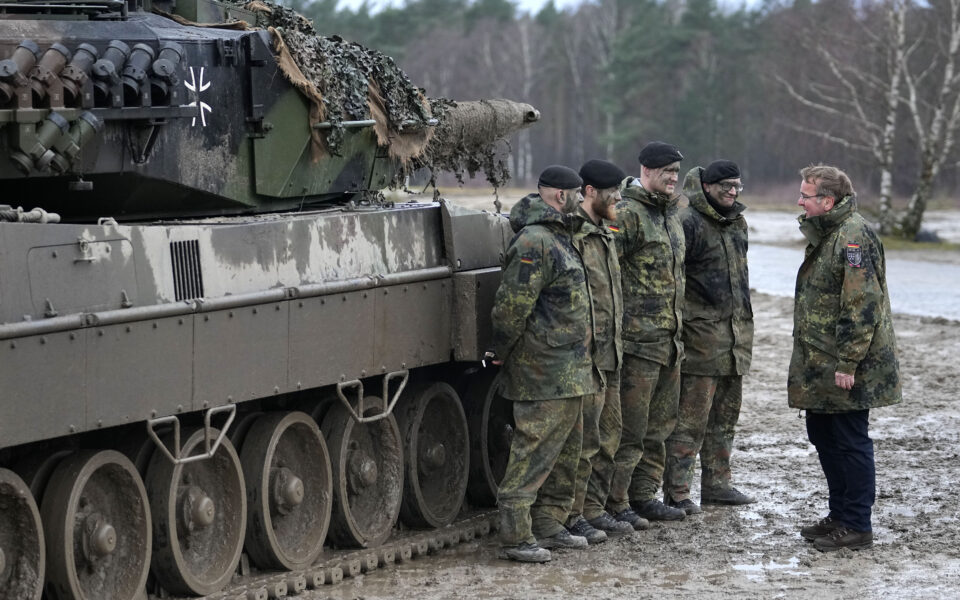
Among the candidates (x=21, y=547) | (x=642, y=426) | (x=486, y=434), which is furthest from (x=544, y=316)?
(x=21, y=547)

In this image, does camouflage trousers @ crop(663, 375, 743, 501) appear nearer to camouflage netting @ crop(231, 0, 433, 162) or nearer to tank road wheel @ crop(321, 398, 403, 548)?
tank road wheel @ crop(321, 398, 403, 548)

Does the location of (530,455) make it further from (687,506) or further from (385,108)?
(385,108)

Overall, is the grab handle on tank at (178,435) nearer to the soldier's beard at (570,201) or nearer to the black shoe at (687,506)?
the soldier's beard at (570,201)

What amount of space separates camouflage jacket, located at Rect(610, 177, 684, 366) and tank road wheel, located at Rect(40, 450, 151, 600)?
3.25 metres

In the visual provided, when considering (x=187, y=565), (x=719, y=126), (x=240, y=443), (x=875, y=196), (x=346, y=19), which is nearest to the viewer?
(x=187, y=565)

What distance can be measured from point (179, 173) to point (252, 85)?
0.75 metres

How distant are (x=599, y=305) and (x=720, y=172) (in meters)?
1.42

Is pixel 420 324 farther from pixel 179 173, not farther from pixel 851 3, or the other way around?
pixel 851 3

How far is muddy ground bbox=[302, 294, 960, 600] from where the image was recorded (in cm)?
768

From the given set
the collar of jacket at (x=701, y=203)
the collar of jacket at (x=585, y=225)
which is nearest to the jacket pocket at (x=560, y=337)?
the collar of jacket at (x=585, y=225)

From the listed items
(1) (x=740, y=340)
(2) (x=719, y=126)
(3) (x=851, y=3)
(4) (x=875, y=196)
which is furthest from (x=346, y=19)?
(1) (x=740, y=340)

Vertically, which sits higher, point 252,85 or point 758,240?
point 252,85

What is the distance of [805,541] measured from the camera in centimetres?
876

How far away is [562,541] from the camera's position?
8.55 m
